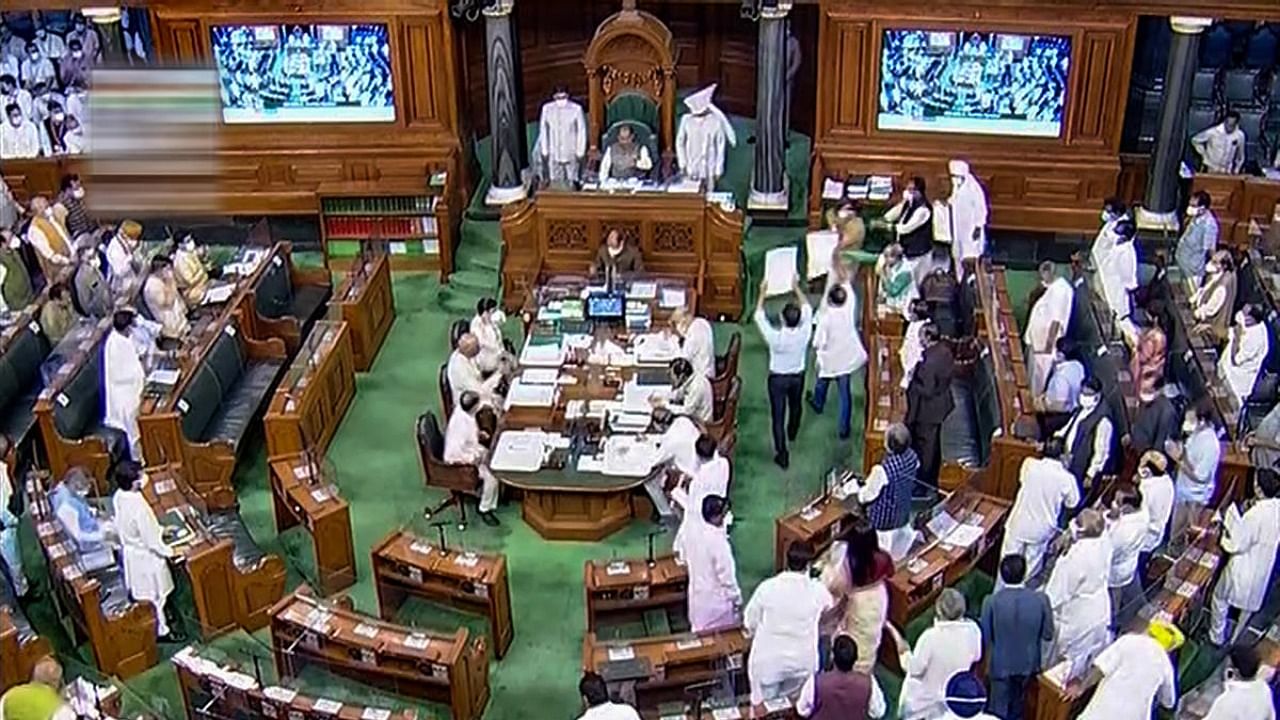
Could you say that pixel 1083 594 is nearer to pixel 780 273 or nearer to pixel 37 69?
pixel 780 273

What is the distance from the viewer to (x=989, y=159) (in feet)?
50.7

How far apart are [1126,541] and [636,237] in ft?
20.5

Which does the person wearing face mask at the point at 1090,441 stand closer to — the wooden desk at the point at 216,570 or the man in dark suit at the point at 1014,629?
the man in dark suit at the point at 1014,629

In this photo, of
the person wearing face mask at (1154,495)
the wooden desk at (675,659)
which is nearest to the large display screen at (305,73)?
the wooden desk at (675,659)

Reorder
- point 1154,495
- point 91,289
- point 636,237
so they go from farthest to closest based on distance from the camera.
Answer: point 636,237
point 91,289
point 1154,495

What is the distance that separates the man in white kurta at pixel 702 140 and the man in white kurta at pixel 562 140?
1021mm

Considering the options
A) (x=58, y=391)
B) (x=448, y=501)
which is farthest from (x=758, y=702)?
(x=58, y=391)

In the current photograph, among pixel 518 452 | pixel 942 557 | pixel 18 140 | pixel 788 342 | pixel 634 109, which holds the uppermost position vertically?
pixel 634 109

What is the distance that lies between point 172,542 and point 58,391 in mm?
2332

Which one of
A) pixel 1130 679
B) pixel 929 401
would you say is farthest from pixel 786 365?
pixel 1130 679

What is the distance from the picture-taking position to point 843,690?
811 centimetres

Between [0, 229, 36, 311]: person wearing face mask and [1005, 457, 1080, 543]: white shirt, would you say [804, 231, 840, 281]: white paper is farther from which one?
[0, 229, 36, 311]: person wearing face mask

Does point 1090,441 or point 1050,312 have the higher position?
point 1050,312

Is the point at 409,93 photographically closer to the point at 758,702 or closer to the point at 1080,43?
the point at 1080,43
